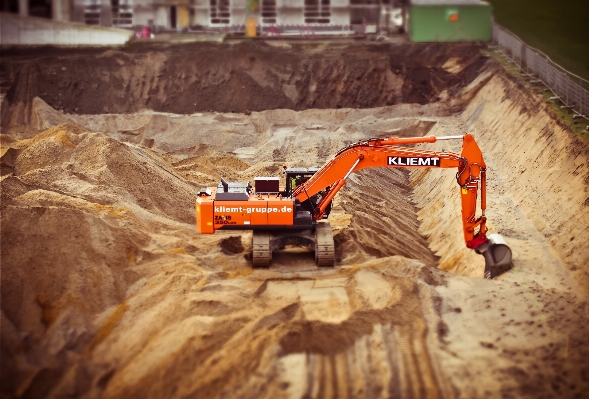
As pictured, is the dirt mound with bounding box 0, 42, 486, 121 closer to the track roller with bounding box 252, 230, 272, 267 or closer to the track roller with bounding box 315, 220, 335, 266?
the track roller with bounding box 315, 220, 335, 266

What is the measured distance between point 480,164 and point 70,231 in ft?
30.4

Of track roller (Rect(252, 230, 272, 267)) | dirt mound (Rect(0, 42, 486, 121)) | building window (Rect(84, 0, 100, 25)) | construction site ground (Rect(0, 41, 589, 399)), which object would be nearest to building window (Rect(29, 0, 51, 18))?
building window (Rect(84, 0, 100, 25))

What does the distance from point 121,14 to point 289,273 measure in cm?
3060

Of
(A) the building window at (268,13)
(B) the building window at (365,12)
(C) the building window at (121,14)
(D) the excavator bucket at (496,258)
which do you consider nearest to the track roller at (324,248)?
(D) the excavator bucket at (496,258)

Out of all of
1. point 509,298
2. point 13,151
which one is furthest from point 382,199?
point 13,151

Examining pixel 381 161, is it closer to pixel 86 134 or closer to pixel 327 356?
pixel 327 356

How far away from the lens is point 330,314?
17.2 meters

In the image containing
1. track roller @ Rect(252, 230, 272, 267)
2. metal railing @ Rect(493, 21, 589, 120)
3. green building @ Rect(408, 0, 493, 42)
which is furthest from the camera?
green building @ Rect(408, 0, 493, 42)

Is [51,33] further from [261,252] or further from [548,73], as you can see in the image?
[261,252]

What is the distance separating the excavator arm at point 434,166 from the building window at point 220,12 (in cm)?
2839

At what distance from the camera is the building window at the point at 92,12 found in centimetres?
4669

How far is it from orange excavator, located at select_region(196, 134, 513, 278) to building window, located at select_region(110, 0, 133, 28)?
2838 centimetres

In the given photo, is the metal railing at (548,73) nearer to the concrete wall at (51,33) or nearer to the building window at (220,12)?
the building window at (220,12)

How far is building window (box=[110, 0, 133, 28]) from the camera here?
1832 inches
